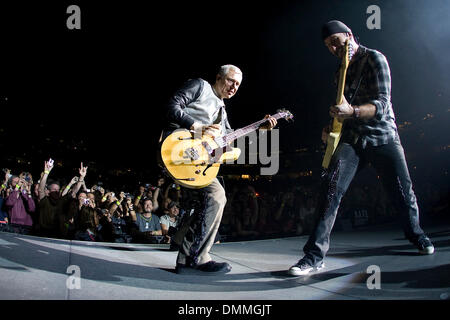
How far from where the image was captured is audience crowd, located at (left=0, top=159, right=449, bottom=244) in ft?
19.5

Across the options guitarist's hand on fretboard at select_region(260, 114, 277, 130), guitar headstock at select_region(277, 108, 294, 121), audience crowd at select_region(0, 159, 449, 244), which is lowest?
audience crowd at select_region(0, 159, 449, 244)

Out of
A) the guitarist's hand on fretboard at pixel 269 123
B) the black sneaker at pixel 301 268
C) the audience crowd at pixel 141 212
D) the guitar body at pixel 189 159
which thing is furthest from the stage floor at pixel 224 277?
the audience crowd at pixel 141 212

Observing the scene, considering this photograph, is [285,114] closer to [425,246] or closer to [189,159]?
[189,159]

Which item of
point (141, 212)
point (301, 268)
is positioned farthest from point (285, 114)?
point (141, 212)

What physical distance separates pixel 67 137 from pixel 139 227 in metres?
10.1

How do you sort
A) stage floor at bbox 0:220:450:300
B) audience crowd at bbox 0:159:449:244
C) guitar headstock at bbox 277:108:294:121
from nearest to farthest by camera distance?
stage floor at bbox 0:220:450:300
guitar headstock at bbox 277:108:294:121
audience crowd at bbox 0:159:449:244

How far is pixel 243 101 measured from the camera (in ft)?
39.5

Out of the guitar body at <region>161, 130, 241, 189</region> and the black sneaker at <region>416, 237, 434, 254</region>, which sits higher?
the guitar body at <region>161, 130, 241, 189</region>

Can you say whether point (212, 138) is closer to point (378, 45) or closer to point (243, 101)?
point (378, 45)

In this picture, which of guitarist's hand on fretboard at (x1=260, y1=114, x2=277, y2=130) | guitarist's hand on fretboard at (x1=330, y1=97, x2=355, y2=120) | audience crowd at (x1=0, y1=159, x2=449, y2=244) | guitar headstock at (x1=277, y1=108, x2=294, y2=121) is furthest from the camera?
audience crowd at (x1=0, y1=159, x2=449, y2=244)

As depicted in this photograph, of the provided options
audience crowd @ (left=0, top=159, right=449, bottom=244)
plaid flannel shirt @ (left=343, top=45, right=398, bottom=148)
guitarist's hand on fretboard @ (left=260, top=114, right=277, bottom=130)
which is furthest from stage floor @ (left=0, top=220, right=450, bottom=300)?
audience crowd @ (left=0, top=159, right=449, bottom=244)

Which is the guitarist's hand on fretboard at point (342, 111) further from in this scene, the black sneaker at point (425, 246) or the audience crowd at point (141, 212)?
the audience crowd at point (141, 212)

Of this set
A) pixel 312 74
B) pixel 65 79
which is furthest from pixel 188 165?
pixel 65 79

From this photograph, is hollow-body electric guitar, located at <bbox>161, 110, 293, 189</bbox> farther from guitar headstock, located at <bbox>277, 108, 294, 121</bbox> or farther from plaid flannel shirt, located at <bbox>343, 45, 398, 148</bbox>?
plaid flannel shirt, located at <bbox>343, 45, 398, 148</bbox>
